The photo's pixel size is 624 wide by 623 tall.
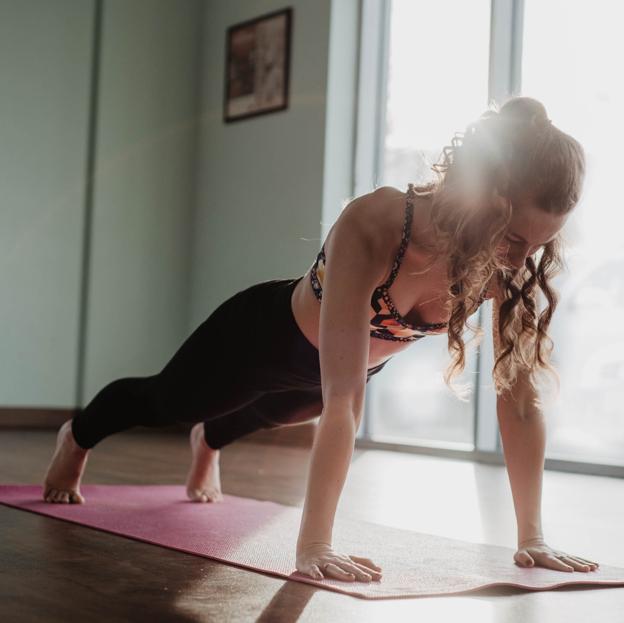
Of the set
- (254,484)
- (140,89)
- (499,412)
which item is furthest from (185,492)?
(140,89)

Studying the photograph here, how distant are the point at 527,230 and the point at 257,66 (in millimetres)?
3637

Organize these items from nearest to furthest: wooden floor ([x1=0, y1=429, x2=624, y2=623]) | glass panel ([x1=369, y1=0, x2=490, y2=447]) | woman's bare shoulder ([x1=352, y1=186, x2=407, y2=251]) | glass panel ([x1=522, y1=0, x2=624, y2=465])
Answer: wooden floor ([x1=0, y1=429, x2=624, y2=623]) → woman's bare shoulder ([x1=352, y1=186, x2=407, y2=251]) → glass panel ([x1=522, y1=0, x2=624, y2=465]) → glass panel ([x1=369, y1=0, x2=490, y2=447])

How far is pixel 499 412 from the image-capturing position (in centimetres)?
151

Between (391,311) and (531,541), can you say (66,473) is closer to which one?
(391,311)

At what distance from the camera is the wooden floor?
108 cm

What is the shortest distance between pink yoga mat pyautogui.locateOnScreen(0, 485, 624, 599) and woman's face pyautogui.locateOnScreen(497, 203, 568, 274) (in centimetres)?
45

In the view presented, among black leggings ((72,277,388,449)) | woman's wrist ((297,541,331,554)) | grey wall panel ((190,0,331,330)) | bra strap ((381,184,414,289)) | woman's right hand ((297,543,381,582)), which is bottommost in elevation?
woman's right hand ((297,543,381,582))

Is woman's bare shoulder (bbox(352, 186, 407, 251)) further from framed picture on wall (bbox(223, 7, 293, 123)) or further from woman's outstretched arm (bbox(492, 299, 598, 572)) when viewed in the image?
framed picture on wall (bbox(223, 7, 293, 123))

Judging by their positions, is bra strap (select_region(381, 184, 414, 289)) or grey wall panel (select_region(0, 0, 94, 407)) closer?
bra strap (select_region(381, 184, 414, 289))

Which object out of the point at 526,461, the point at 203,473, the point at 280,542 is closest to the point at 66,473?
the point at 203,473

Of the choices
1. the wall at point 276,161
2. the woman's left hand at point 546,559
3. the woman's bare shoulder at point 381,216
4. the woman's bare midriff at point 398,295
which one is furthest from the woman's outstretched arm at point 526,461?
the wall at point 276,161

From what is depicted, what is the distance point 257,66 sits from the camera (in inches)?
185

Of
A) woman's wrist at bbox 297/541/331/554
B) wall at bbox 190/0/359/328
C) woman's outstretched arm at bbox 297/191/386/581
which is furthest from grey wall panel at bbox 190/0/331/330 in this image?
woman's wrist at bbox 297/541/331/554

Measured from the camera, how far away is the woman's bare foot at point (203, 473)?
2131 millimetres
